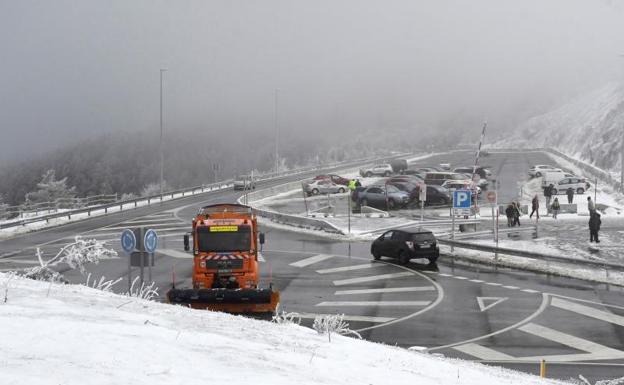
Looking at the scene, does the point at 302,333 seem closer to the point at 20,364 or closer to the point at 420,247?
the point at 20,364

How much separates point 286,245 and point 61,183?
81.5m

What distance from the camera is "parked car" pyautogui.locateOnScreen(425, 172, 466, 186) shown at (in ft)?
186

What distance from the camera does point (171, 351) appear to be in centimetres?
868

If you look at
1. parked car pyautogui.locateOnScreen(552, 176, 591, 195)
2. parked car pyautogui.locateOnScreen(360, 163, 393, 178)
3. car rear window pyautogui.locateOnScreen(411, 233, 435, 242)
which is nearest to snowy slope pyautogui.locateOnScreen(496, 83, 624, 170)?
parked car pyautogui.locateOnScreen(552, 176, 591, 195)

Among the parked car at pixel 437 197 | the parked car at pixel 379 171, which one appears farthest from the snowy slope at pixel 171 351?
the parked car at pixel 379 171

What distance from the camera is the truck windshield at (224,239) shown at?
20688 millimetres

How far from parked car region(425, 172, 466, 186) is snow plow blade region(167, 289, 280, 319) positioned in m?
39.7

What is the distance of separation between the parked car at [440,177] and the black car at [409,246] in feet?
89.9

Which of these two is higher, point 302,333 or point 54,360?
point 54,360

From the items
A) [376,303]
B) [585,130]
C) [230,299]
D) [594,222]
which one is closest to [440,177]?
[594,222]

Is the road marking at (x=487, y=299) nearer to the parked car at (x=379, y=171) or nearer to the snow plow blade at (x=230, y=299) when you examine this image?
the snow plow blade at (x=230, y=299)

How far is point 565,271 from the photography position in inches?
1047

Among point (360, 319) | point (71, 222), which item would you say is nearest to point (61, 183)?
point (71, 222)

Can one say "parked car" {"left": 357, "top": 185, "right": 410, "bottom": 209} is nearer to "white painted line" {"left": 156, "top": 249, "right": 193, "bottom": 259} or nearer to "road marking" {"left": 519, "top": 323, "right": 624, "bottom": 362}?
"white painted line" {"left": 156, "top": 249, "right": 193, "bottom": 259}
